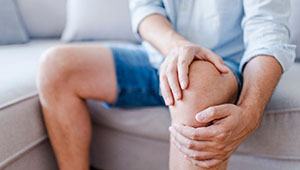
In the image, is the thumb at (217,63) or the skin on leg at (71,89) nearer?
the thumb at (217,63)

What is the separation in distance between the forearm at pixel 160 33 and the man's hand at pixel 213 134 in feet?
0.80

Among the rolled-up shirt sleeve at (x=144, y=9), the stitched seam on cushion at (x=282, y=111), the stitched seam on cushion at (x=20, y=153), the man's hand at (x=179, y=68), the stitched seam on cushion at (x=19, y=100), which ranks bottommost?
the stitched seam on cushion at (x=20, y=153)

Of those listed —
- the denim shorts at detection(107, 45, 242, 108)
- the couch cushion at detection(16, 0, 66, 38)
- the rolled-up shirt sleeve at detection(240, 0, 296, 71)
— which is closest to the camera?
the rolled-up shirt sleeve at detection(240, 0, 296, 71)

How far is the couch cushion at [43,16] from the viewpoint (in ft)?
4.98

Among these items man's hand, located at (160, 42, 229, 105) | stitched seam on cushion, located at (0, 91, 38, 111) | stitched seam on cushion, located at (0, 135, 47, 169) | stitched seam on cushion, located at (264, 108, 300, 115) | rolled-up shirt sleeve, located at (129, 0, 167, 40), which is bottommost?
stitched seam on cushion, located at (0, 135, 47, 169)

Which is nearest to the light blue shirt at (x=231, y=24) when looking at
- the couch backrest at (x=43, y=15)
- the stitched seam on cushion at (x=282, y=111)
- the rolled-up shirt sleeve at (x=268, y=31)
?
the rolled-up shirt sleeve at (x=268, y=31)

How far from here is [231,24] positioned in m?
1.00

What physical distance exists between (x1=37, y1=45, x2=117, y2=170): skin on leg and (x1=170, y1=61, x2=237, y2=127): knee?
0.87 feet

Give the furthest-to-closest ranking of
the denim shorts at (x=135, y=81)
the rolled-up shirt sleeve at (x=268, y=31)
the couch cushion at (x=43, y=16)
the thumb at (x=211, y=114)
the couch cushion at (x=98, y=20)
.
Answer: the couch cushion at (x=43, y=16) → the couch cushion at (x=98, y=20) → the denim shorts at (x=135, y=81) → the rolled-up shirt sleeve at (x=268, y=31) → the thumb at (x=211, y=114)

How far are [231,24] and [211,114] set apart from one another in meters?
0.37

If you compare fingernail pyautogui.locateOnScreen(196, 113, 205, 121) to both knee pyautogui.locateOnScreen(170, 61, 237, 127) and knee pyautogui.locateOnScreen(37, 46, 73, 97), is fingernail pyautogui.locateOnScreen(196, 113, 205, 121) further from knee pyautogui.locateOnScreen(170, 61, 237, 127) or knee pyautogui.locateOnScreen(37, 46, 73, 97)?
knee pyautogui.locateOnScreen(37, 46, 73, 97)

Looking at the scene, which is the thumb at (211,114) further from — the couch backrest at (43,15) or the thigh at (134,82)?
the couch backrest at (43,15)

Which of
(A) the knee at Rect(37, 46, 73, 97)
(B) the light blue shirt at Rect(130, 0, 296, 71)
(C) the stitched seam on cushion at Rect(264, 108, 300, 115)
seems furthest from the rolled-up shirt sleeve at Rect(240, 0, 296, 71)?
(A) the knee at Rect(37, 46, 73, 97)

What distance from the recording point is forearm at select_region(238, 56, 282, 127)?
79cm
